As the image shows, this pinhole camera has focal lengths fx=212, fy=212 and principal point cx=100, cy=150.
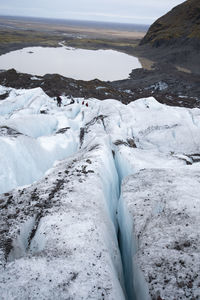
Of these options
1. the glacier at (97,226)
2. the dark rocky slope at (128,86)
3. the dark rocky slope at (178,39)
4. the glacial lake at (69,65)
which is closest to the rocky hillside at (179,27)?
the dark rocky slope at (178,39)

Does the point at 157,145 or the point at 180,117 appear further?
the point at 180,117

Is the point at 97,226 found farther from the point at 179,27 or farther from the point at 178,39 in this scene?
the point at 179,27

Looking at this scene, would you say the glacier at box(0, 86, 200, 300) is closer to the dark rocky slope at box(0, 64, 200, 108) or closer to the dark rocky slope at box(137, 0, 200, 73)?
the dark rocky slope at box(0, 64, 200, 108)

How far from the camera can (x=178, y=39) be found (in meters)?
73.3

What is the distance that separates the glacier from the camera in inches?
147

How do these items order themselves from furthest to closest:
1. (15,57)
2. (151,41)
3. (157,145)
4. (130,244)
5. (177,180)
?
(151,41) < (15,57) < (157,145) < (177,180) < (130,244)

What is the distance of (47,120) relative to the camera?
48.8 feet

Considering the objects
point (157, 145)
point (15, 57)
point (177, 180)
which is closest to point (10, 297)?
point (177, 180)

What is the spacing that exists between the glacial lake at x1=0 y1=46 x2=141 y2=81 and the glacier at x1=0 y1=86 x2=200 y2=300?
42861 mm

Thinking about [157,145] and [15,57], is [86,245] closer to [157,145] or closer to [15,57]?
[157,145]

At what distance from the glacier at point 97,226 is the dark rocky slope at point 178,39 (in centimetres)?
5831

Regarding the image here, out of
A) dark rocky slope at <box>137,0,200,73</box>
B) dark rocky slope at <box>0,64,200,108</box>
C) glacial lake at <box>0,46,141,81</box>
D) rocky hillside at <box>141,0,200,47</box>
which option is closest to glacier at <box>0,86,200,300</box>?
dark rocky slope at <box>0,64,200,108</box>

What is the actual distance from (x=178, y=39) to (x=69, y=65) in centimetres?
4059

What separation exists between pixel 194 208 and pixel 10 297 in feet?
14.2
